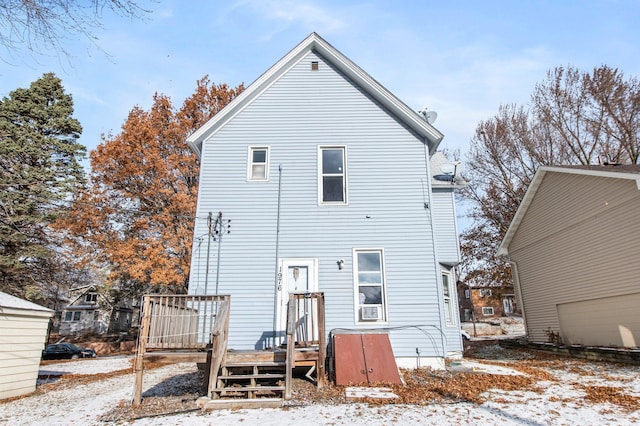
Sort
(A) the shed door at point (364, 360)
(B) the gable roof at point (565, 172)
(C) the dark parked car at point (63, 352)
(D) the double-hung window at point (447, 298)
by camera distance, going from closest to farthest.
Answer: (A) the shed door at point (364, 360) < (D) the double-hung window at point (447, 298) < (B) the gable roof at point (565, 172) < (C) the dark parked car at point (63, 352)

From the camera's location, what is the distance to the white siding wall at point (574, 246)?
10461mm

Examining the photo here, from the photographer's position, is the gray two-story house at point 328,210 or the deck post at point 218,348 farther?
the gray two-story house at point 328,210

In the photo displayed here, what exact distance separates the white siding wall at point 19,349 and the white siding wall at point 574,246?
15.7m

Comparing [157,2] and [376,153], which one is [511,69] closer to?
[376,153]

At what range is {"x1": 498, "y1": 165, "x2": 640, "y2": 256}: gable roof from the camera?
10.2 m

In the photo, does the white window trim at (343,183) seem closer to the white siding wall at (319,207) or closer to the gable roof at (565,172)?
the white siding wall at (319,207)

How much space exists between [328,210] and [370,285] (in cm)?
214

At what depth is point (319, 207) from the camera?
30.2 ft

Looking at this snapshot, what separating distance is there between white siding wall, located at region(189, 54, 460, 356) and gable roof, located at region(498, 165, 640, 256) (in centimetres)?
589

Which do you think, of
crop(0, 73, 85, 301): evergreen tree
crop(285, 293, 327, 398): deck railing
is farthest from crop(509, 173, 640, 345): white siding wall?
crop(0, 73, 85, 301): evergreen tree

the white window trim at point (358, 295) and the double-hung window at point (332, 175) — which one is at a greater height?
the double-hung window at point (332, 175)

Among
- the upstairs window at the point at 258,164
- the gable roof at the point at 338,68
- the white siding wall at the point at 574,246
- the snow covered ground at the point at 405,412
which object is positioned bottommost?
the snow covered ground at the point at 405,412

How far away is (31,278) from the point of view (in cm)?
1764

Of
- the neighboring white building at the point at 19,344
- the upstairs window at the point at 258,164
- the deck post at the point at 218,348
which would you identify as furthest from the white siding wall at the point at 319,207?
the neighboring white building at the point at 19,344
